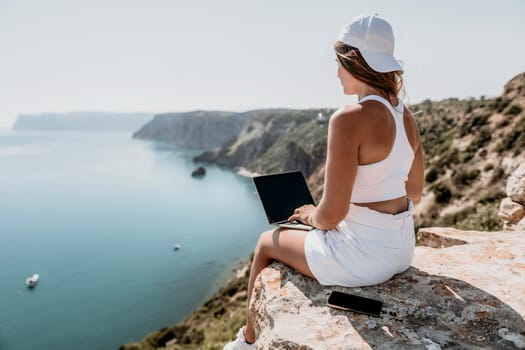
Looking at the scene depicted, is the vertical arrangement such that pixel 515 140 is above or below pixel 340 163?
below

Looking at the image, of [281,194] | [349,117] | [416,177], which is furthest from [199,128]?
[349,117]

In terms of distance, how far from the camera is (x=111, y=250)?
37312 mm

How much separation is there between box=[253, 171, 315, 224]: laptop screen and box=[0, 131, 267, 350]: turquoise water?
21790mm

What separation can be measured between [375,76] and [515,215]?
373 centimetres

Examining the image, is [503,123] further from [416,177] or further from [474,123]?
[416,177]

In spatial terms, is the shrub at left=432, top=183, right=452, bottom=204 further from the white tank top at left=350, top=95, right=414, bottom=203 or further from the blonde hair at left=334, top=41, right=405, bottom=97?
the blonde hair at left=334, top=41, right=405, bottom=97

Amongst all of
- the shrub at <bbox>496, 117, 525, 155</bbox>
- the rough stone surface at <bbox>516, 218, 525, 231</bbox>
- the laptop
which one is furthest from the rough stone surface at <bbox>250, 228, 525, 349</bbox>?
the shrub at <bbox>496, 117, 525, 155</bbox>

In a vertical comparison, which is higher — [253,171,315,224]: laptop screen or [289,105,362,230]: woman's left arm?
[289,105,362,230]: woman's left arm

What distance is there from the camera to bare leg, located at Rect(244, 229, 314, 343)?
1.92 meters

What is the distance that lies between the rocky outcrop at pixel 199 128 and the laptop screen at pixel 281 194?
339 feet

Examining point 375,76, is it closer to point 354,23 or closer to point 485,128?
point 354,23

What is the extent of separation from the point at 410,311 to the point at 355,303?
28 centimetres

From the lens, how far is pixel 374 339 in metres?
1.53

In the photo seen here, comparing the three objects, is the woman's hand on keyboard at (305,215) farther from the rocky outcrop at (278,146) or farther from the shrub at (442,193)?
the rocky outcrop at (278,146)
